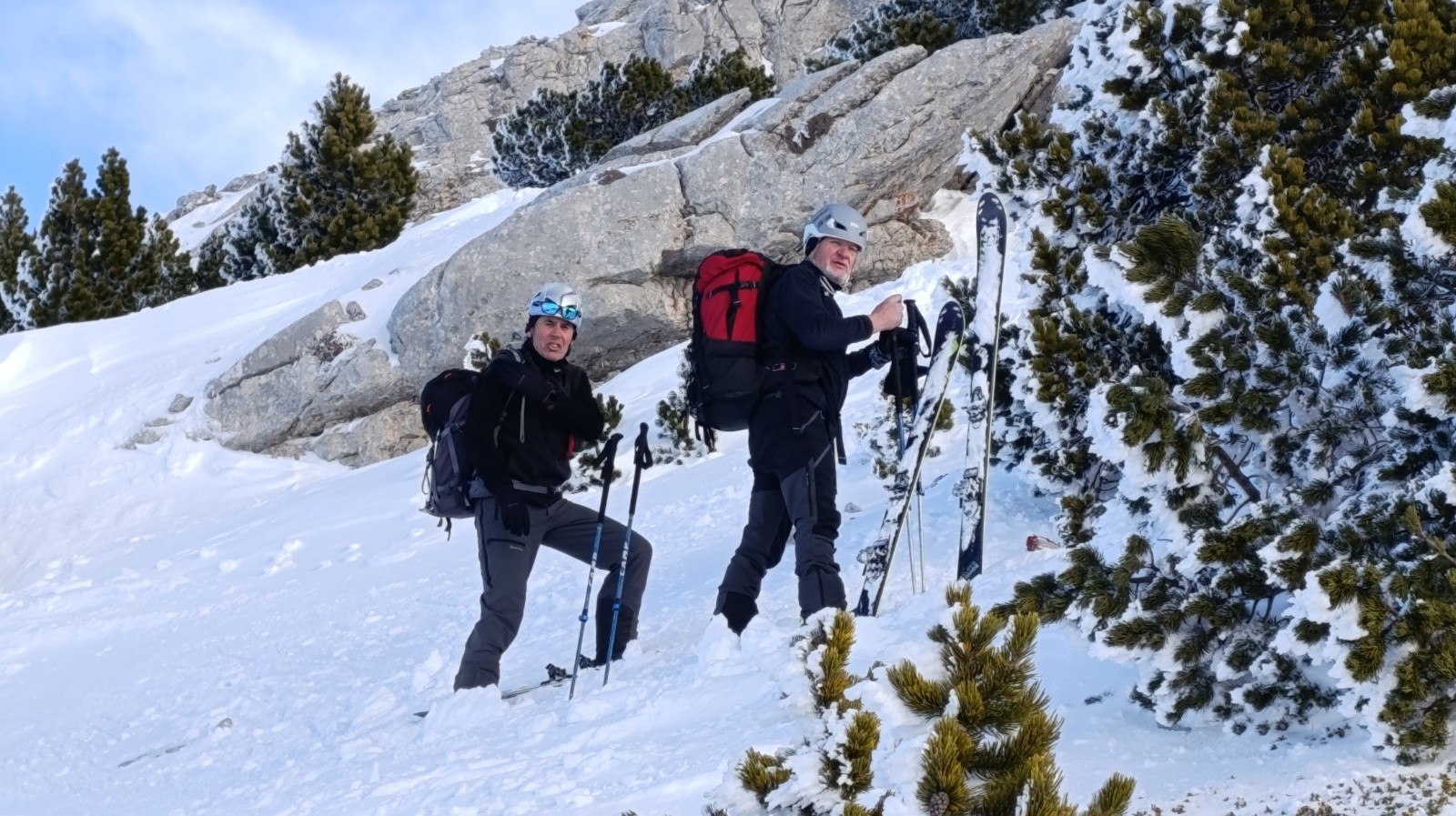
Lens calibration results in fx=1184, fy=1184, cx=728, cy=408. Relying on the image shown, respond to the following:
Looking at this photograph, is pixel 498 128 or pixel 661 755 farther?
pixel 498 128

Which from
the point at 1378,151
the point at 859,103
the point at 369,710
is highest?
the point at 859,103

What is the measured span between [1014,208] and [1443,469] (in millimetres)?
3358

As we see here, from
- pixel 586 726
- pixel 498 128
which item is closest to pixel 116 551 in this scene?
pixel 586 726

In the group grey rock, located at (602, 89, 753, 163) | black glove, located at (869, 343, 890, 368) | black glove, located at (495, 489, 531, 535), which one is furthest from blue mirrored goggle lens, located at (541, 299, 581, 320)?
grey rock, located at (602, 89, 753, 163)

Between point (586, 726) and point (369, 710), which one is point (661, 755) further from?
point (369, 710)

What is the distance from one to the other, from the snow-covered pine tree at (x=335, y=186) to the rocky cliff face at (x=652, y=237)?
9718mm

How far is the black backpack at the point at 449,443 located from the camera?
590 cm

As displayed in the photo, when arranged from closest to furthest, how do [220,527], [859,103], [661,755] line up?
1. [661,755]
2. [220,527]
3. [859,103]

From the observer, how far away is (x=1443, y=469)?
3.04 metres

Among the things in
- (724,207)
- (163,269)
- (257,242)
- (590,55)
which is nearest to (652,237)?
(724,207)

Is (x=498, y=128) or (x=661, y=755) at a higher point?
(x=498, y=128)

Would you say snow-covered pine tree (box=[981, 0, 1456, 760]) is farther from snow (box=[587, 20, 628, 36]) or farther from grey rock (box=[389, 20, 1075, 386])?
snow (box=[587, 20, 628, 36])

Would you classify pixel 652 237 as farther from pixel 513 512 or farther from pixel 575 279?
pixel 513 512

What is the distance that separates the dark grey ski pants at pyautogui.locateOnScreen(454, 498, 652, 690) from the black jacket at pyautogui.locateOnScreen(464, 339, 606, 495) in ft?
0.69
